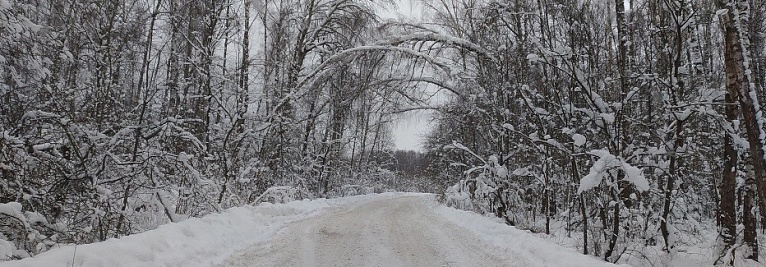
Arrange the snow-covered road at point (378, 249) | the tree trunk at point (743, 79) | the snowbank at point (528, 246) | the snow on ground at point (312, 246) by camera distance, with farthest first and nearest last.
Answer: the snow-covered road at point (378, 249), the tree trunk at point (743, 79), the snowbank at point (528, 246), the snow on ground at point (312, 246)

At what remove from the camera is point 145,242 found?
499cm

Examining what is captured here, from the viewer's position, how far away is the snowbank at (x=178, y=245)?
13.1ft

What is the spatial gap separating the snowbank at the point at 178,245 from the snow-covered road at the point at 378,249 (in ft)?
1.06

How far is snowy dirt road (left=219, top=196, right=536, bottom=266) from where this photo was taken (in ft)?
19.0

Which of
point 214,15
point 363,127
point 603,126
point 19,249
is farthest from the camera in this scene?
point 363,127

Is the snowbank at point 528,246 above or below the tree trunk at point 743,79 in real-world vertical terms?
below

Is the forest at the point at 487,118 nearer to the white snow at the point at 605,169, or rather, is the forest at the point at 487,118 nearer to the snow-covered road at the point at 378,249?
the white snow at the point at 605,169

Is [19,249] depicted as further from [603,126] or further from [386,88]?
[386,88]

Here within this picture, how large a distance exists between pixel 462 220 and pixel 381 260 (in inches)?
190

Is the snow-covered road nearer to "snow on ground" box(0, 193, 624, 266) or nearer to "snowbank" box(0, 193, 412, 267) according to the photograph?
"snow on ground" box(0, 193, 624, 266)

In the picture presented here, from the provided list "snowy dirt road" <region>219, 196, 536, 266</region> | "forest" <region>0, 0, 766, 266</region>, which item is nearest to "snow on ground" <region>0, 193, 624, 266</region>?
"snowy dirt road" <region>219, 196, 536, 266</region>

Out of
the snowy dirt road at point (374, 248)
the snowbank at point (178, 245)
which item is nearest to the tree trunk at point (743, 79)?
the snowy dirt road at point (374, 248)

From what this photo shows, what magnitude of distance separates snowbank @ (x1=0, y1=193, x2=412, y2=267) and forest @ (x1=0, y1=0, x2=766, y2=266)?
1.62ft

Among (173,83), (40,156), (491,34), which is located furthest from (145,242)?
(491,34)
